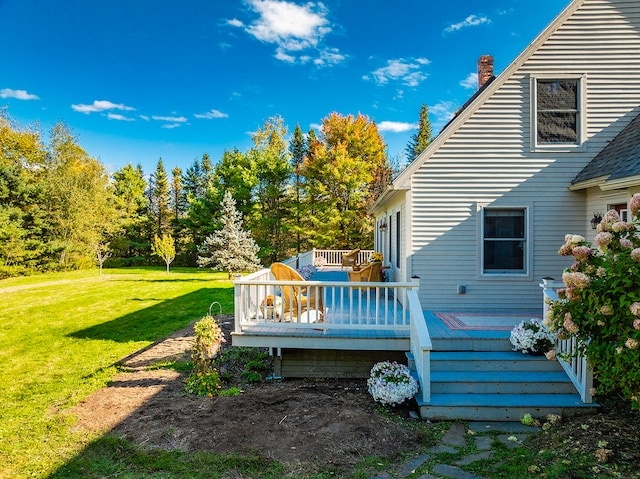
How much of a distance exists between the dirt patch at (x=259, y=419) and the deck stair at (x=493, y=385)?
2.89ft

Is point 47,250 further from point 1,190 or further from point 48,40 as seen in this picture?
point 48,40

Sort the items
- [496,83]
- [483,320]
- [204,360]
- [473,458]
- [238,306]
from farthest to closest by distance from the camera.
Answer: [496,83] < [483,320] < [238,306] < [204,360] < [473,458]

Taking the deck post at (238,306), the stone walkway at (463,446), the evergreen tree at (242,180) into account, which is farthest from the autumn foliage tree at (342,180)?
the stone walkway at (463,446)

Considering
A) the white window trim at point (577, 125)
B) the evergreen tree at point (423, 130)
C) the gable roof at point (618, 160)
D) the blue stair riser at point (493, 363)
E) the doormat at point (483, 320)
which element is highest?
the evergreen tree at point (423, 130)

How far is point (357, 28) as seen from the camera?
1691 centimetres

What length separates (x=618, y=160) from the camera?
6.22m

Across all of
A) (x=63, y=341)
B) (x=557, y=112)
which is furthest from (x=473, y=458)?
(x=63, y=341)

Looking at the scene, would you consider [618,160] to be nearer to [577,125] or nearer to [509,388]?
[577,125]

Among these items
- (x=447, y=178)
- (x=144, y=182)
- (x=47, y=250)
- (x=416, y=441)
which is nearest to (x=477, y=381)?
(x=416, y=441)

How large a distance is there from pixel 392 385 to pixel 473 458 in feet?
4.18

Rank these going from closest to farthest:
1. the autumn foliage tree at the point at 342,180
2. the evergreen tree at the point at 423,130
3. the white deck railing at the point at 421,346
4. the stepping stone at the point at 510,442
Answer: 1. the stepping stone at the point at 510,442
2. the white deck railing at the point at 421,346
3. the autumn foliage tree at the point at 342,180
4. the evergreen tree at the point at 423,130

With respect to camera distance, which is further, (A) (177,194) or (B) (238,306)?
(A) (177,194)

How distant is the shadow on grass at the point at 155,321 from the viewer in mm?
8906

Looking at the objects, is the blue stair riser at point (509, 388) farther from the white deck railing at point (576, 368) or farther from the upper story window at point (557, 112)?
the upper story window at point (557, 112)
